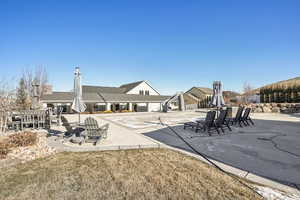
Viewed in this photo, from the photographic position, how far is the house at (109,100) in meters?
24.7

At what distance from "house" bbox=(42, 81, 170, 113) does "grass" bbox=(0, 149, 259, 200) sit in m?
23.7

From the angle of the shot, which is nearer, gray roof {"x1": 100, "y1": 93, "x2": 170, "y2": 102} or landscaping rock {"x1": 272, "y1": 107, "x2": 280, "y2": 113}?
landscaping rock {"x1": 272, "y1": 107, "x2": 280, "y2": 113}

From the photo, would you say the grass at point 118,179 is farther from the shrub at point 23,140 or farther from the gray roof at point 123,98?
the gray roof at point 123,98

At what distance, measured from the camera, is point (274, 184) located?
2928mm

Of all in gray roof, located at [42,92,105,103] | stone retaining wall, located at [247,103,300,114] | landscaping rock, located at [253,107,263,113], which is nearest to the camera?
stone retaining wall, located at [247,103,300,114]

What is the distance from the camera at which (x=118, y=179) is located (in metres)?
3.16

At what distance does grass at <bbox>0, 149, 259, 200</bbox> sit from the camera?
2.62m

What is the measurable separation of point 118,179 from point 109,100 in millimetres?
26518

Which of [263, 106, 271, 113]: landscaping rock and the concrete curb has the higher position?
[263, 106, 271, 113]: landscaping rock

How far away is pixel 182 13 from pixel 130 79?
3618 cm

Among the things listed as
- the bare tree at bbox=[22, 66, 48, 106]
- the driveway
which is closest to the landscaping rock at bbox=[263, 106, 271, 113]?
the driveway

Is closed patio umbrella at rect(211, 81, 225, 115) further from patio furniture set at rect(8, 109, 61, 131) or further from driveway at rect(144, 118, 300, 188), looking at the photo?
patio furniture set at rect(8, 109, 61, 131)

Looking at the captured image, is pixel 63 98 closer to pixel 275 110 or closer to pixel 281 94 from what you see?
pixel 275 110

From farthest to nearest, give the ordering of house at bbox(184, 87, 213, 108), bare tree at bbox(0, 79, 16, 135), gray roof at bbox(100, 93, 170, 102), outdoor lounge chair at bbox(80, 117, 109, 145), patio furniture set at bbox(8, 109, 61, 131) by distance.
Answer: house at bbox(184, 87, 213, 108), gray roof at bbox(100, 93, 170, 102), patio furniture set at bbox(8, 109, 61, 131), bare tree at bbox(0, 79, 16, 135), outdoor lounge chair at bbox(80, 117, 109, 145)
